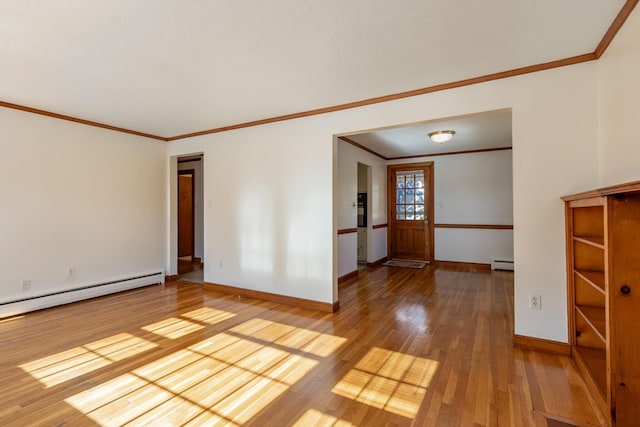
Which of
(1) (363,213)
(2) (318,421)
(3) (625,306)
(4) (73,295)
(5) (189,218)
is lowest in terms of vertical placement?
(2) (318,421)

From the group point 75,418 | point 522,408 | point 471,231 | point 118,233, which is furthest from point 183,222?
point 522,408

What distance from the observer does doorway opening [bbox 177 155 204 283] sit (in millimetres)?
6613

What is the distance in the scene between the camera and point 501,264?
5824 mm

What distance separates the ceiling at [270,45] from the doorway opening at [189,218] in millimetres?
3364

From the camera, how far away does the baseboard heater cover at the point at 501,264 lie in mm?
5730

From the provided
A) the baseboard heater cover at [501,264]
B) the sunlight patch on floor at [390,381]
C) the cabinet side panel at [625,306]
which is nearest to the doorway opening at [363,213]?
the baseboard heater cover at [501,264]

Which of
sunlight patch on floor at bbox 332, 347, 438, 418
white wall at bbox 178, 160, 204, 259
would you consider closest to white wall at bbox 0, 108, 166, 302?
white wall at bbox 178, 160, 204, 259

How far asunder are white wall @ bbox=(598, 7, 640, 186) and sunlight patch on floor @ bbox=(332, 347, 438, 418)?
6.12ft

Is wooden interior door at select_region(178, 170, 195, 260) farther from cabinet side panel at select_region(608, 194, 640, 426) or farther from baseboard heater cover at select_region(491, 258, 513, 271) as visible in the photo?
cabinet side panel at select_region(608, 194, 640, 426)

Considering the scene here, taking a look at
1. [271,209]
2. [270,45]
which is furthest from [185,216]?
[270,45]

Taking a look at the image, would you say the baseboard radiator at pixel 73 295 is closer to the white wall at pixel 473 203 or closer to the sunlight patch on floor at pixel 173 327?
the sunlight patch on floor at pixel 173 327

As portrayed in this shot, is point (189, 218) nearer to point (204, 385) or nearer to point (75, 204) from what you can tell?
point (75, 204)

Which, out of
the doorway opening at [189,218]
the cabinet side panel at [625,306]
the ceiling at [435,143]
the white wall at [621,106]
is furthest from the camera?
the doorway opening at [189,218]

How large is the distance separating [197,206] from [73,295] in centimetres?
316
